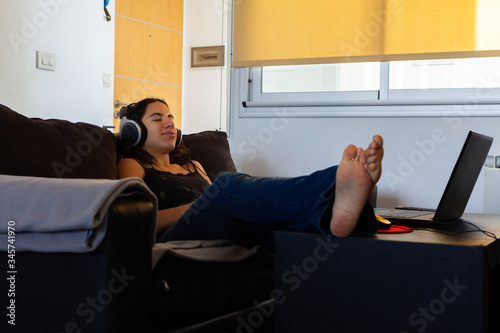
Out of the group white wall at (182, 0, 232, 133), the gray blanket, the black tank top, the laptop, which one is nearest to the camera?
the gray blanket

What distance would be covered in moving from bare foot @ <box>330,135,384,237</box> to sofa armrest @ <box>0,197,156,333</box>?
0.43 m

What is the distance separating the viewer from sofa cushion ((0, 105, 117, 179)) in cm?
151

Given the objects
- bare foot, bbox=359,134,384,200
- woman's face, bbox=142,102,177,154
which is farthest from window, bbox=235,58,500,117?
bare foot, bbox=359,134,384,200

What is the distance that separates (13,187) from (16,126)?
1.43ft

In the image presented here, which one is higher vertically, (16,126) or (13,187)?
(16,126)

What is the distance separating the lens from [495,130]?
8.23ft

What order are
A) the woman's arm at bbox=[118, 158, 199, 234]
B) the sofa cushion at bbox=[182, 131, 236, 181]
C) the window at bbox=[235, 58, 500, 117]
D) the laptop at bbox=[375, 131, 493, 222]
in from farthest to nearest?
1. the window at bbox=[235, 58, 500, 117]
2. the sofa cushion at bbox=[182, 131, 236, 181]
3. the woman's arm at bbox=[118, 158, 199, 234]
4. the laptop at bbox=[375, 131, 493, 222]

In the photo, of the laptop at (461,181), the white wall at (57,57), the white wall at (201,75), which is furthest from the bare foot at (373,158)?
the white wall at (201,75)

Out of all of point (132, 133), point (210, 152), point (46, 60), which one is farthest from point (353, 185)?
point (46, 60)

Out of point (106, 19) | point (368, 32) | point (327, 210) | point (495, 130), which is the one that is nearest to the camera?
point (327, 210)

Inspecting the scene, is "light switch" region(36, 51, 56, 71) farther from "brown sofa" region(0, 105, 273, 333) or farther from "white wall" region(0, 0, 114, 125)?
"brown sofa" region(0, 105, 273, 333)

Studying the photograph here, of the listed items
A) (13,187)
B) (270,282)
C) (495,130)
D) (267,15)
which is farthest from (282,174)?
(13,187)

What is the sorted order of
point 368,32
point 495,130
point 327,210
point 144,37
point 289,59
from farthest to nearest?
1. point 144,37
2. point 289,59
3. point 368,32
4. point 495,130
5. point 327,210

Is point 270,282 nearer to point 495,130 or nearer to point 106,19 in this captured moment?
point 495,130
